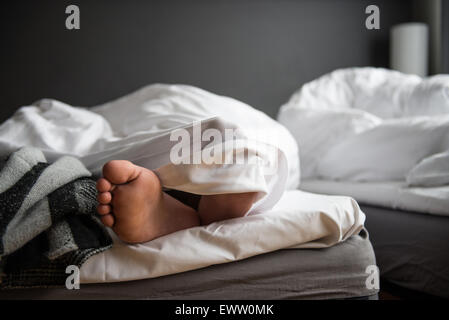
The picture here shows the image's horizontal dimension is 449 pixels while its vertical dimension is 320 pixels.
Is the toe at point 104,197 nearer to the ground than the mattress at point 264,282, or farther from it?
farther from it

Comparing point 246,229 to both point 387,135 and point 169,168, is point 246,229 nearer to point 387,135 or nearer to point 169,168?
point 169,168

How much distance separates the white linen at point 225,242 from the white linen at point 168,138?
0.07 m

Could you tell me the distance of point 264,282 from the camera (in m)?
0.76

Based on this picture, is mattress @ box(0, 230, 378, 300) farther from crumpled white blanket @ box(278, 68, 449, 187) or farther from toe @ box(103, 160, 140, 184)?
crumpled white blanket @ box(278, 68, 449, 187)

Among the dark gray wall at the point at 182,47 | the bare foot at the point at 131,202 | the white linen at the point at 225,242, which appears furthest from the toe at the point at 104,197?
the dark gray wall at the point at 182,47

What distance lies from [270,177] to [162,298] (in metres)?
0.32

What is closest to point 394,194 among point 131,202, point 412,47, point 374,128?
point 374,128

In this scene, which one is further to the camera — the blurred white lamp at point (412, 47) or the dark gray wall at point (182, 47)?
the blurred white lamp at point (412, 47)

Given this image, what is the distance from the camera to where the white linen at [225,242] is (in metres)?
0.73

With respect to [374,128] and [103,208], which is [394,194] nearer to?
[374,128]

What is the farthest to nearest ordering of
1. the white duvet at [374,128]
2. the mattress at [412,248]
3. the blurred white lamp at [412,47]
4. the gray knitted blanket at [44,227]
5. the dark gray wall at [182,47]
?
the blurred white lamp at [412,47], the dark gray wall at [182,47], the white duvet at [374,128], the mattress at [412,248], the gray knitted blanket at [44,227]

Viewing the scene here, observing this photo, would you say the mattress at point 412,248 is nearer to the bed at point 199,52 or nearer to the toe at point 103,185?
the toe at point 103,185

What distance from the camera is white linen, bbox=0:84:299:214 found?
2.49ft

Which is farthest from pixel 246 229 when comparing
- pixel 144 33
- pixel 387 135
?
pixel 144 33
